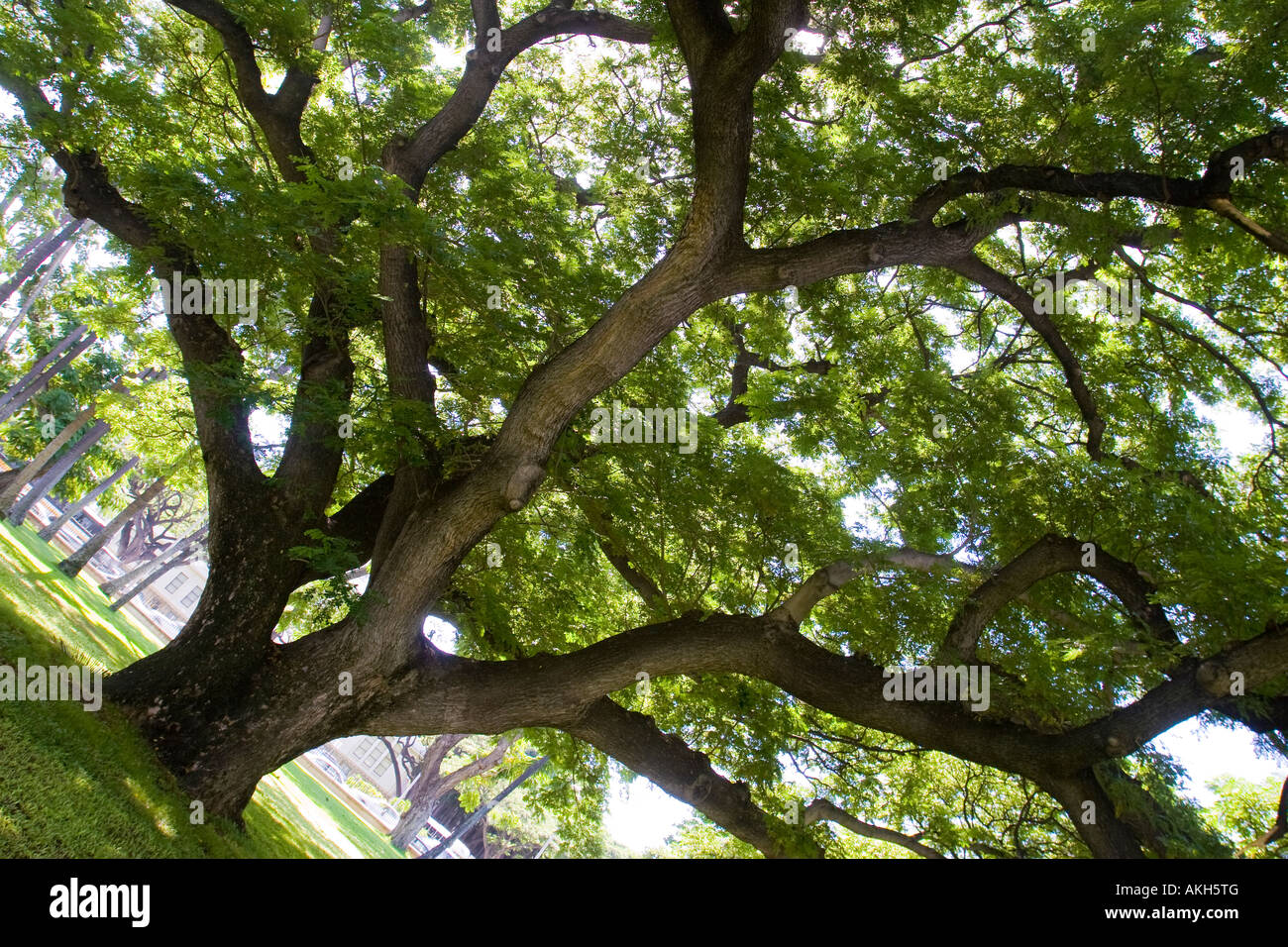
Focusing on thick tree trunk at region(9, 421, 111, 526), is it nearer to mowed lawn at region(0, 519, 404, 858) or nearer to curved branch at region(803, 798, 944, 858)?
mowed lawn at region(0, 519, 404, 858)

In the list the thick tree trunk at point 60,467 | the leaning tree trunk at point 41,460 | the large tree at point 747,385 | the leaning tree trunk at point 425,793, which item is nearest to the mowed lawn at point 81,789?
the large tree at point 747,385

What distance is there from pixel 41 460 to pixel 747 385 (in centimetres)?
1761

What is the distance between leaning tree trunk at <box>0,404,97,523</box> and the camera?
711 inches

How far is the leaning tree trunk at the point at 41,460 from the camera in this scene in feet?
59.2

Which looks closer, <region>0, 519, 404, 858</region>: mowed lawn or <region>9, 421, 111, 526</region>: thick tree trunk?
<region>0, 519, 404, 858</region>: mowed lawn

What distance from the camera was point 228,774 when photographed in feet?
19.7

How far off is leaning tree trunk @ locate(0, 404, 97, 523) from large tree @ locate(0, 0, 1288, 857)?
36.4ft

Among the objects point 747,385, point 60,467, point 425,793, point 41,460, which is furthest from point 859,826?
point 60,467

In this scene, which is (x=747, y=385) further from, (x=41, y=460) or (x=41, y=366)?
(x=41, y=366)

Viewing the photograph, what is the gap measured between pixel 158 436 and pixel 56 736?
Answer: 6734mm

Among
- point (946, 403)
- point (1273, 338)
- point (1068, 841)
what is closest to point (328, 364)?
point (946, 403)

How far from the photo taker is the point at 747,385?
9367mm

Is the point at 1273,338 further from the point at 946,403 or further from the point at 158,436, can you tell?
the point at 158,436

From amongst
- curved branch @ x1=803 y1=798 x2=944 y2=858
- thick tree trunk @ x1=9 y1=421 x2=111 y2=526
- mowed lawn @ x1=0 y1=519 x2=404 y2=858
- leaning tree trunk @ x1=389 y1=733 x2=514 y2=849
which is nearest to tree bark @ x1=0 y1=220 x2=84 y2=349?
thick tree trunk @ x1=9 y1=421 x2=111 y2=526
